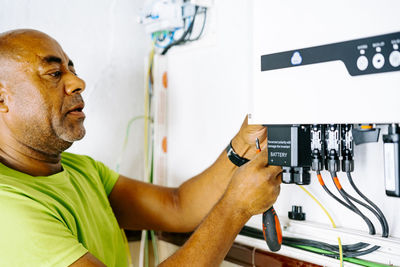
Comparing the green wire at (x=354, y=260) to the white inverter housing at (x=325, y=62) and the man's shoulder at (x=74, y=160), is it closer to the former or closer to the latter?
the white inverter housing at (x=325, y=62)

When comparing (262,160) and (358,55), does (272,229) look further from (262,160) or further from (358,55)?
(358,55)

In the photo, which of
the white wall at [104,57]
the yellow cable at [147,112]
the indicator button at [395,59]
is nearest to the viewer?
the indicator button at [395,59]

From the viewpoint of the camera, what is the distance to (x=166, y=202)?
1246 mm

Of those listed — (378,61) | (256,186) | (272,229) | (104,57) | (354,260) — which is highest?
(104,57)

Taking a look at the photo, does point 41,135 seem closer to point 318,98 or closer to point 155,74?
point 155,74

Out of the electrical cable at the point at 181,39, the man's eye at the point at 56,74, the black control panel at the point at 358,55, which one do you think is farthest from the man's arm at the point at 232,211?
the electrical cable at the point at 181,39

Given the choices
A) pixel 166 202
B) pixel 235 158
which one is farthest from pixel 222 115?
pixel 166 202

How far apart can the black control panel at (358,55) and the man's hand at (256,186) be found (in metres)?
0.23

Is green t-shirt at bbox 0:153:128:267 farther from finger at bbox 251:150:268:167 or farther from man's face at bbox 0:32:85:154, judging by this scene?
finger at bbox 251:150:268:167

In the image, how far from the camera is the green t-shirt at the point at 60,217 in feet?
2.55

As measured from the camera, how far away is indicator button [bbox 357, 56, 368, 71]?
0.68 meters

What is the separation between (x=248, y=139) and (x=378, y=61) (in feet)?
1.38

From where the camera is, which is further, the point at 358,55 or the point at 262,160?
the point at 262,160

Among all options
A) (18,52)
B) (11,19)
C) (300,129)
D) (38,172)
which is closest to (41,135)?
(38,172)
